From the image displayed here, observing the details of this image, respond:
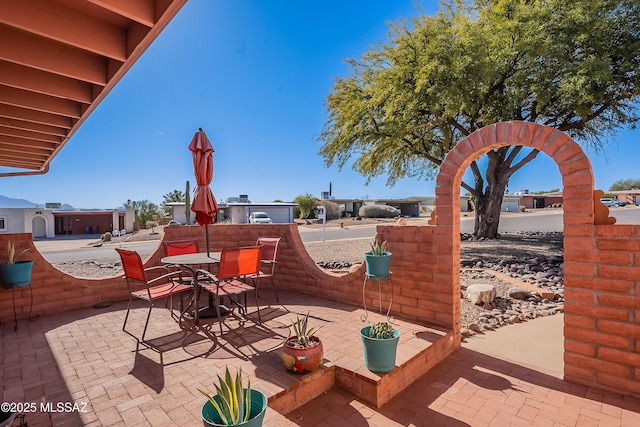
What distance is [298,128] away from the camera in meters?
31.5

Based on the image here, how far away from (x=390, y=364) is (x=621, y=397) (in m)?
1.85

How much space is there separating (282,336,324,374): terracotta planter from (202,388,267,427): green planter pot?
0.80 metres

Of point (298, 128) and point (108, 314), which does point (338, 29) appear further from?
point (298, 128)

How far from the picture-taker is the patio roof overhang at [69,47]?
1.97 m

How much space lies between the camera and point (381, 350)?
2541 mm

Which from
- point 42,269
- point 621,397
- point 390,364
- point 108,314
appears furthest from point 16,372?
point 621,397

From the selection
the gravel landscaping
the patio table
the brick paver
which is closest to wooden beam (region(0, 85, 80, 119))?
the patio table

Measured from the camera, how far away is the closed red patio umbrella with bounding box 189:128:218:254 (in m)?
4.02

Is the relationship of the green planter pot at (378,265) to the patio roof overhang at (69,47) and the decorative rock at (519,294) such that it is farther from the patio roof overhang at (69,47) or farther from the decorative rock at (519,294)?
the decorative rock at (519,294)

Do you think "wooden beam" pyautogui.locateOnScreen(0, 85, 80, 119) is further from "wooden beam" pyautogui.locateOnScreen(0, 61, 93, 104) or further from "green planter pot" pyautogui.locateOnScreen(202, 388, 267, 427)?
"green planter pot" pyautogui.locateOnScreen(202, 388, 267, 427)

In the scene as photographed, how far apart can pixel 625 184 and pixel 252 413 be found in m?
93.5

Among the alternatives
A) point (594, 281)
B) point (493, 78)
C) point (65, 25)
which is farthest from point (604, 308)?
point (493, 78)

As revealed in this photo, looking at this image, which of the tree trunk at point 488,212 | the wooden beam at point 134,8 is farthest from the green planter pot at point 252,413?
the tree trunk at point 488,212

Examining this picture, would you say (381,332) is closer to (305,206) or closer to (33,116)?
(33,116)
